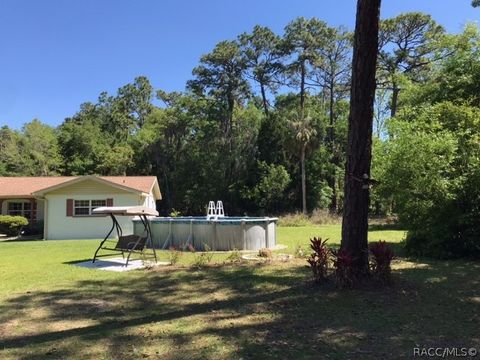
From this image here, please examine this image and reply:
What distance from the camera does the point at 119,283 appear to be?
9.62m

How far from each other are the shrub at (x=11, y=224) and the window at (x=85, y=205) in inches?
134

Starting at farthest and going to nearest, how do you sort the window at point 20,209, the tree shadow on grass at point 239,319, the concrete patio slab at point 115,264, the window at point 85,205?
1. the window at point 20,209
2. the window at point 85,205
3. the concrete patio slab at point 115,264
4. the tree shadow on grass at point 239,319

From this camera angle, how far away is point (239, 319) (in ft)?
21.0

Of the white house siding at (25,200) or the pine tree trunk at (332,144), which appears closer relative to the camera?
the white house siding at (25,200)

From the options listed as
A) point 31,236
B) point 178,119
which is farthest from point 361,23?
point 178,119

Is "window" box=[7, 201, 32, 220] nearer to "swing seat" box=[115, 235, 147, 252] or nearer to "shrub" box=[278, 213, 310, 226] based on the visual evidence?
"shrub" box=[278, 213, 310, 226]

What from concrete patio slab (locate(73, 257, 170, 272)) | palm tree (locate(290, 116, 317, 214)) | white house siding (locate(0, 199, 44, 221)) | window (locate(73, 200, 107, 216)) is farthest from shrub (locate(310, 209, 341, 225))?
concrete patio slab (locate(73, 257, 170, 272))

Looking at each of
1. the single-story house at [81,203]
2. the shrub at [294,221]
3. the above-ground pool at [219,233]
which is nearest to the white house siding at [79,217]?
the single-story house at [81,203]

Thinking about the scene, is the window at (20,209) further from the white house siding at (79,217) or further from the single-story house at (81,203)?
the white house siding at (79,217)

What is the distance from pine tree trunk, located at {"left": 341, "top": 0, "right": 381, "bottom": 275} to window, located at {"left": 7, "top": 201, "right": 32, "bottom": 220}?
24153 millimetres

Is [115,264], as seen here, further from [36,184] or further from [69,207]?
[36,184]

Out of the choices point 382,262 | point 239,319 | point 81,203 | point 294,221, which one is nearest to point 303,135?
point 294,221

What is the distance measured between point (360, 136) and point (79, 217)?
1935 centimetres

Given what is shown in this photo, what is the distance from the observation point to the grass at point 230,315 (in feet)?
16.9
